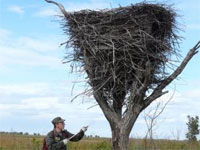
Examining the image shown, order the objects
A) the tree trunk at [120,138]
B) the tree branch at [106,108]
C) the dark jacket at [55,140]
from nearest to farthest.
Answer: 1. the dark jacket at [55,140]
2. the tree trunk at [120,138]
3. the tree branch at [106,108]

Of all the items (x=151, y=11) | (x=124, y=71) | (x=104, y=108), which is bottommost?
(x=104, y=108)

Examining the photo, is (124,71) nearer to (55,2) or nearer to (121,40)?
(121,40)

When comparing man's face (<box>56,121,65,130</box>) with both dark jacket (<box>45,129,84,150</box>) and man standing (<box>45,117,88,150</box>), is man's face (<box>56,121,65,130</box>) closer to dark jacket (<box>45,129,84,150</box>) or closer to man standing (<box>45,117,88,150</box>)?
man standing (<box>45,117,88,150</box>)

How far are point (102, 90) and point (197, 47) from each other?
7.12 feet

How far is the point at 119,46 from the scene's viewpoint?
10.2m

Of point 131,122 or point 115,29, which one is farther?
point 115,29

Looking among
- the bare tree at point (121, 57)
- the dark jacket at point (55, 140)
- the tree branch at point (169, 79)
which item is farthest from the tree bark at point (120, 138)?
the dark jacket at point (55, 140)

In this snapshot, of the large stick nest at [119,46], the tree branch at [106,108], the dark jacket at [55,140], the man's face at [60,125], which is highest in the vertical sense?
the large stick nest at [119,46]

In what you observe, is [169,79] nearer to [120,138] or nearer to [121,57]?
[121,57]

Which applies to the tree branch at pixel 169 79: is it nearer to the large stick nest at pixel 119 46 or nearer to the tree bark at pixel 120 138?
the large stick nest at pixel 119 46

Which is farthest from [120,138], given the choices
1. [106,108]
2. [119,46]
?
[119,46]

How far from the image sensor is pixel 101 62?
10.2m

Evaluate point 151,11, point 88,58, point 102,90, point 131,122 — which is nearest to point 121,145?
point 131,122

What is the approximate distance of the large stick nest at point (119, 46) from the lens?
33.2 feet
